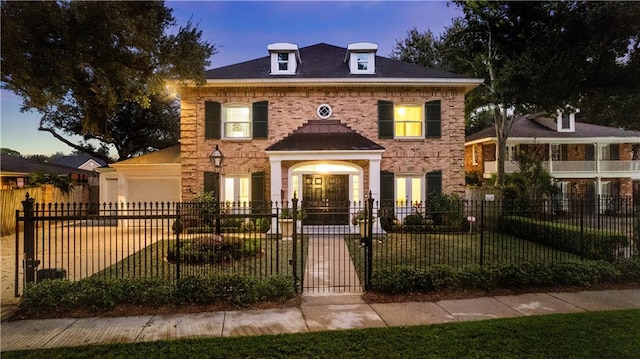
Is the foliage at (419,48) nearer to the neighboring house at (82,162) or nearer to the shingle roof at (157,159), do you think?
the shingle roof at (157,159)

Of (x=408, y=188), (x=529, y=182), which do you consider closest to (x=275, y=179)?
(x=408, y=188)

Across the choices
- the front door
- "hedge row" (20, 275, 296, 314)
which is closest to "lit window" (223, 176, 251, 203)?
the front door

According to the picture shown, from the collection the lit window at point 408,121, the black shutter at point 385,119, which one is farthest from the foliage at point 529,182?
the black shutter at point 385,119

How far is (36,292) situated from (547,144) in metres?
27.5

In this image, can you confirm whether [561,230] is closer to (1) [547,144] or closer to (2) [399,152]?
(2) [399,152]

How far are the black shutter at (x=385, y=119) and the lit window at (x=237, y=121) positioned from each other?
584 cm

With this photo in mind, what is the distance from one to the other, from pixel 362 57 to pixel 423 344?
45.8ft

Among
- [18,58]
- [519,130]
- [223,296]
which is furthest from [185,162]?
[519,130]

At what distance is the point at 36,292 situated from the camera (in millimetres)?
6012

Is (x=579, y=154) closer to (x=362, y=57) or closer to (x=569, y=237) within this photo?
(x=569, y=237)

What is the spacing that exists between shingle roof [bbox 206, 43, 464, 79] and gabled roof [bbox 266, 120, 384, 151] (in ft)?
6.95

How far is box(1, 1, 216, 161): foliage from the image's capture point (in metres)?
6.52

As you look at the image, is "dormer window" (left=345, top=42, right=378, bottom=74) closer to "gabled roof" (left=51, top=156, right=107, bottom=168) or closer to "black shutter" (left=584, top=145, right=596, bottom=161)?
"black shutter" (left=584, top=145, right=596, bottom=161)

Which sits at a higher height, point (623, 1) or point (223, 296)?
point (623, 1)
